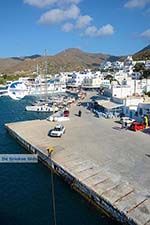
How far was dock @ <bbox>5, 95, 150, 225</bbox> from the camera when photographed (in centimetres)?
1862

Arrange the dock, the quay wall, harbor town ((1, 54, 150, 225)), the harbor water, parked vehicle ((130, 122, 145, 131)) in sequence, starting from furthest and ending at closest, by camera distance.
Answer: parked vehicle ((130, 122, 145, 131)) → harbor town ((1, 54, 150, 225)) → the harbor water → the dock → the quay wall

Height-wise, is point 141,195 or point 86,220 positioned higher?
point 141,195

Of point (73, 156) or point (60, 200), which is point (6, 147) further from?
point (60, 200)

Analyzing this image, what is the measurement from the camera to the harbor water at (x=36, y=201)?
61.9 ft

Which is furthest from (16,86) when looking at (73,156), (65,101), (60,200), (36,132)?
(60,200)

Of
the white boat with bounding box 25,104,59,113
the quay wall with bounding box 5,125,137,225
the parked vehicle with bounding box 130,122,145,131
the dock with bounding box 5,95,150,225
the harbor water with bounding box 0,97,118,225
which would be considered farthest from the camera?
the white boat with bounding box 25,104,59,113

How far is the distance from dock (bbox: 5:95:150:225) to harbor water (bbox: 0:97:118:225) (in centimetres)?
64

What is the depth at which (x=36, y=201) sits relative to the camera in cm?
2142

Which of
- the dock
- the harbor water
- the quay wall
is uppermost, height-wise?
the dock

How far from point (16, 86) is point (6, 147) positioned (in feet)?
195

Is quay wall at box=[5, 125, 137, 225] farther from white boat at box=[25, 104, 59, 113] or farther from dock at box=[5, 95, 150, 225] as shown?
white boat at box=[25, 104, 59, 113]

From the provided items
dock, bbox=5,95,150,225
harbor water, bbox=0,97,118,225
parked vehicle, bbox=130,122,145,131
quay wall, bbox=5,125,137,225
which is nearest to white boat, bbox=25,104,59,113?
dock, bbox=5,95,150,225

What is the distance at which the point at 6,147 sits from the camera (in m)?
35.4

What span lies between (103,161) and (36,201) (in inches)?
266
